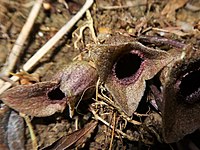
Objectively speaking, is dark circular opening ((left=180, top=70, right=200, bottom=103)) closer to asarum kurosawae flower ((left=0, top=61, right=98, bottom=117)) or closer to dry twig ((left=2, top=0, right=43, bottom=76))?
asarum kurosawae flower ((left=0, top=61, right=98, bottom=117))

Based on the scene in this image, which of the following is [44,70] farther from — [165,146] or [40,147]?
[165,146]

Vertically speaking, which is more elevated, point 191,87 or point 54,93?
point 54,93

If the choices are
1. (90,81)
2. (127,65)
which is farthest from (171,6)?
(90,81)

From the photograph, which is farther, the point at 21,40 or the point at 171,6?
the point at 171,6

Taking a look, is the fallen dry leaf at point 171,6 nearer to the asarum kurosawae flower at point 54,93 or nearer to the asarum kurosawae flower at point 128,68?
the asarum kurosawae flower at point 128,68

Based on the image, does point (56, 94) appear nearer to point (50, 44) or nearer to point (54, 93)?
point (54, 93)

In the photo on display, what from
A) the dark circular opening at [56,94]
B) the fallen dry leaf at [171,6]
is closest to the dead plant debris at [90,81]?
the dark circular opening at [56,94]

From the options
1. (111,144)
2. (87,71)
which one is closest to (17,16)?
→ (87,71)
